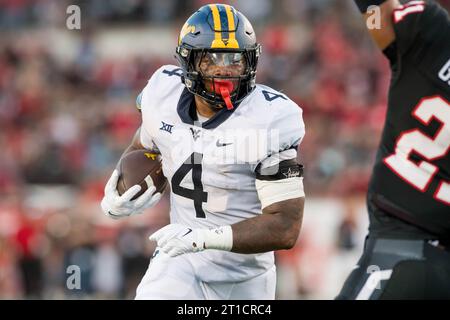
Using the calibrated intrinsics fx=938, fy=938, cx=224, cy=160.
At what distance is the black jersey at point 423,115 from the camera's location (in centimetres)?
376

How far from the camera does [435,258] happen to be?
3.74 meters

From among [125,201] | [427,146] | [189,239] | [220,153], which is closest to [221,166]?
[220,153]

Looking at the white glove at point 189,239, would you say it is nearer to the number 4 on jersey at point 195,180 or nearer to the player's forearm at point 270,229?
the player's forearm at point 270,229

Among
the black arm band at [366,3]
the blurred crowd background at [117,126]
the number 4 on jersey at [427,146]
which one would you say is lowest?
the blurred crowd background at [117,126]

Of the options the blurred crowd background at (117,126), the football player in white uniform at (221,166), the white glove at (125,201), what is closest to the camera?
the football player in white uniform at (221,166)

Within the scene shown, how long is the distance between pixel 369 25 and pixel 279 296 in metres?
5.59

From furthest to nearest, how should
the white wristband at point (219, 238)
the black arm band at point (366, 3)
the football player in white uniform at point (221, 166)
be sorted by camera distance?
the football player in white uniform at point (221, 166) → the white wristband at point (219, 238) → the black arm band at point (366, 3)

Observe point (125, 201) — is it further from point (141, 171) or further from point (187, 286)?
point (187, 286)

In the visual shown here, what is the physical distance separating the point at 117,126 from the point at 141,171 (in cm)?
703

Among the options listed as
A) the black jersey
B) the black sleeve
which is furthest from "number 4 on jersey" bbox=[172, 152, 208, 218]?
the black sleeve

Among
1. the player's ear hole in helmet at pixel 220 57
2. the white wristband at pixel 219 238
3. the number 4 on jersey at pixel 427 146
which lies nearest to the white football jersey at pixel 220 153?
the player's ear hole in helmet at pixel 220 57
